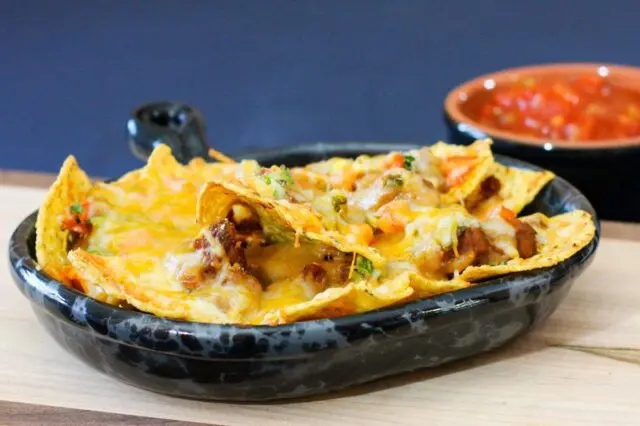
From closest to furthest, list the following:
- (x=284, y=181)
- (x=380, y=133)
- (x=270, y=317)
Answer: (x=270, y=317), (x=284, y=181), (x=380, y=133)

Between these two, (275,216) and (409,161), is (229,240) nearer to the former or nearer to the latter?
(275,216)

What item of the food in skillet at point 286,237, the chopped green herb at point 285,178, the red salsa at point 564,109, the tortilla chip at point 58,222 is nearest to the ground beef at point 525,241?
the food in skillet at point 286,237

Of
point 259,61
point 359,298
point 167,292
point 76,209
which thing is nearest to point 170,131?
point 76,209

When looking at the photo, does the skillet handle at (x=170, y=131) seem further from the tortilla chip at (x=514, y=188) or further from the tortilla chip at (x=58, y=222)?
the tortilla chip at (x=514, y=188)

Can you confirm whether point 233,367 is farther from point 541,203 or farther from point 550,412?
point 541,203

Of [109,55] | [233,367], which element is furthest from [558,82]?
[109,55]

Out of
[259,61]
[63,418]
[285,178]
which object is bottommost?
[259,61]
